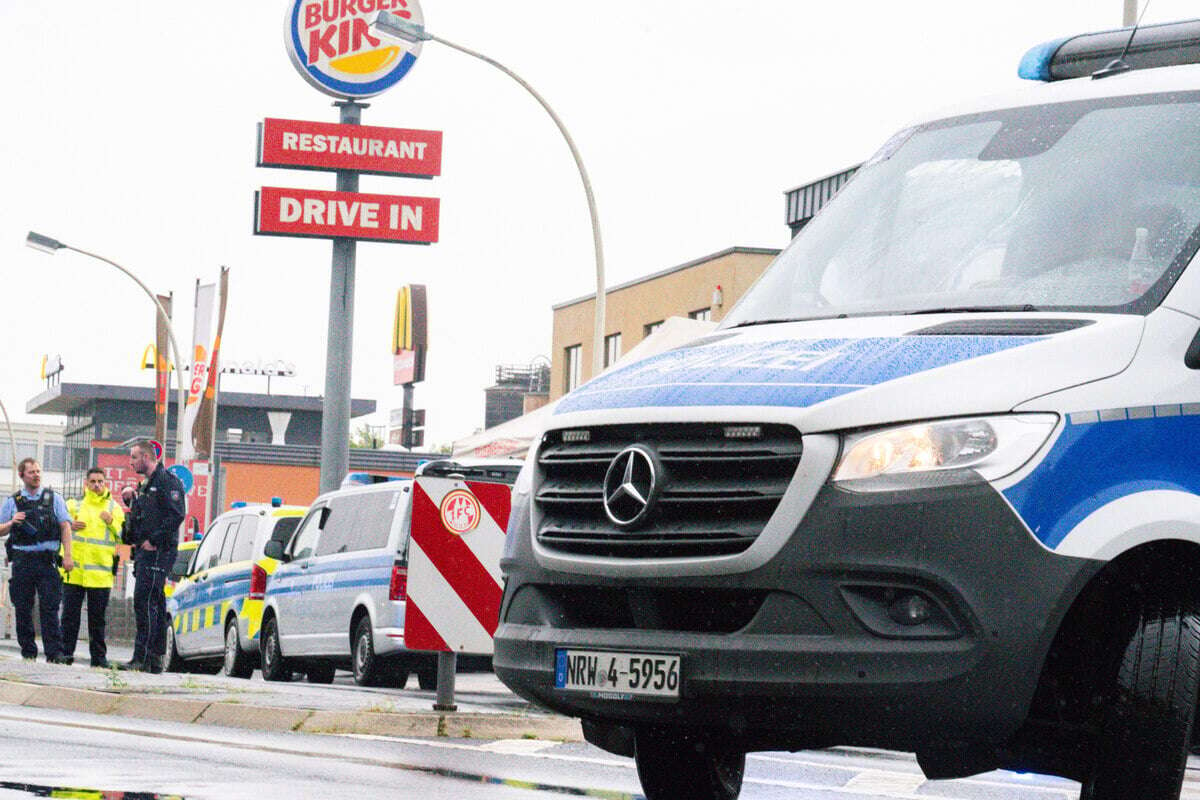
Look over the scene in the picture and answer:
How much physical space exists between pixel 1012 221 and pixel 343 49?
33.2 m

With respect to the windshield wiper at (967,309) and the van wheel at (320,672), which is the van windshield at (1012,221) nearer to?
the windshield wiper at (967,309)

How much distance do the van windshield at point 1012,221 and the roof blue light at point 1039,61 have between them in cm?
52

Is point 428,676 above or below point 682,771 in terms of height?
below

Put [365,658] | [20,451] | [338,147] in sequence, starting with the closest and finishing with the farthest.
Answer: [365,658]
[338,147]
[20,451]

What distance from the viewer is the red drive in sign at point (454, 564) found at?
11.8 m

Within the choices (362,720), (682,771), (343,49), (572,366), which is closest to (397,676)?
(362,720)

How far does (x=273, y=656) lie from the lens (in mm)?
20781

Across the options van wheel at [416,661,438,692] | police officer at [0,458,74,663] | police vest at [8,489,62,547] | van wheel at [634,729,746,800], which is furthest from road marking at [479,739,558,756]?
police vest at [8,489,62,547]

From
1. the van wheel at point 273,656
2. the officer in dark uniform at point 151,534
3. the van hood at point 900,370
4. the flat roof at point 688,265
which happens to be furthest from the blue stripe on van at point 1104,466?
the flat roof at point 688,265

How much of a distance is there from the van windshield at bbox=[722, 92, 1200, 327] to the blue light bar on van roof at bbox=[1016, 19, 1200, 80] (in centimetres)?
49

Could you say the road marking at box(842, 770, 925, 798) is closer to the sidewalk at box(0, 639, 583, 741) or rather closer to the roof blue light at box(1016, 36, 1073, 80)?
the sidewalk at box(0, 639, 583, 741)

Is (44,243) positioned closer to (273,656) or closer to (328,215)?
(328,215)

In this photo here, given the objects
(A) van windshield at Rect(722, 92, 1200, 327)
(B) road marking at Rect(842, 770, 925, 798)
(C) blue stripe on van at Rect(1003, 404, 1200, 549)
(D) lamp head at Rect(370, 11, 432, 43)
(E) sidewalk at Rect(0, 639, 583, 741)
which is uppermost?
(D) lamp head at Rect(370, 11, 432, 43)

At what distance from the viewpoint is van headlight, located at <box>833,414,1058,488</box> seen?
197 inches
